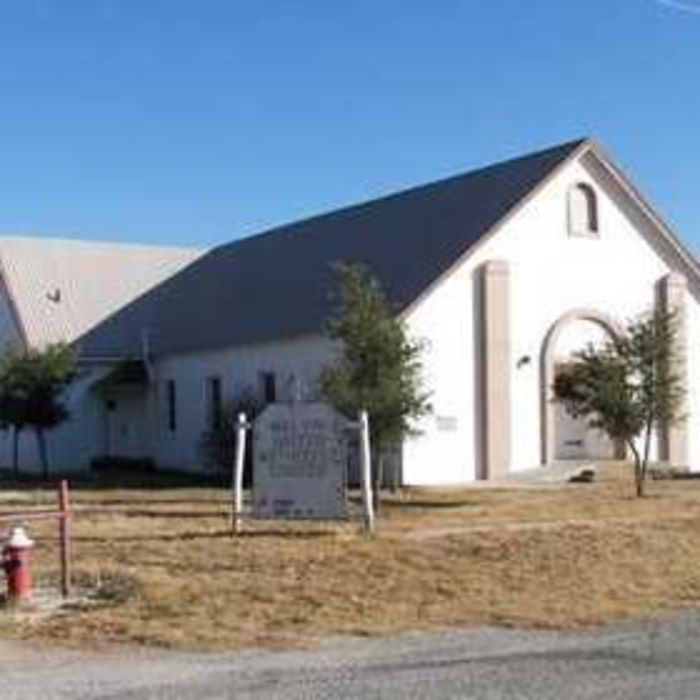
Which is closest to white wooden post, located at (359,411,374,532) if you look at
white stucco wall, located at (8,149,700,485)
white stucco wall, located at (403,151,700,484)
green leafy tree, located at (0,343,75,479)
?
white stucco wall, located at (403,151,700,484)

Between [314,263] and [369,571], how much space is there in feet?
82.1

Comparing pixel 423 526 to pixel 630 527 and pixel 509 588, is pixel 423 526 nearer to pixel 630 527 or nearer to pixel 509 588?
pixel 630 527

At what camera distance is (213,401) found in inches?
1745

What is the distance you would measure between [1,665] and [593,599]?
624 centimetres

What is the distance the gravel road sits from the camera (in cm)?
1168

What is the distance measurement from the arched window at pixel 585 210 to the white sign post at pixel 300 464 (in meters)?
16.6

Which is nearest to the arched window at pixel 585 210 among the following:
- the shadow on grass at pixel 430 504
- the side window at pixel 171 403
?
the shadow on grass at pixel 430 504

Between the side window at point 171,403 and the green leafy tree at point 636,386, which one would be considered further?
the side window at point 171,403

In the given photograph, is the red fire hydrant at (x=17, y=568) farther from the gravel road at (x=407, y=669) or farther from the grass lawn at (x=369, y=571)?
the gravel road at (x=407, y=669)

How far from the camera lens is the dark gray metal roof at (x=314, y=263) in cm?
3819

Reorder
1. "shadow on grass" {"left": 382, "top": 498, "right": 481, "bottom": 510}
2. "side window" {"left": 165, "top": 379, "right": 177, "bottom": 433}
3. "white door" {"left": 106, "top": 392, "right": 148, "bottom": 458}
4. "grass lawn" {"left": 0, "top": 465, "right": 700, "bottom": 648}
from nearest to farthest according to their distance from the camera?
"grass lawn" {"left": 0, "top": 465, "right": 700, "bottom": 648}
"shadow on grass" {"left": 382, "top": 498, "right": 481, "bottom": 510}
"side window" {"left": 165, "top": 379, "right": 177, "bottom": 433}
"white door" {"left": 106, "top": 392, "right": 148, "bottom": 458}

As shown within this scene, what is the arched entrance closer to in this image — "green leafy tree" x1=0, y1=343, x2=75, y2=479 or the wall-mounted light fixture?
the wall-mounted light fixture

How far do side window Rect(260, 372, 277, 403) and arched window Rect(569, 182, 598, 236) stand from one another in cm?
785

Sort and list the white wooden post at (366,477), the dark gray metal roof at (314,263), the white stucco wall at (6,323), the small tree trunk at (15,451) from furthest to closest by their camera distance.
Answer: the white stucco wall at (6,323), the small tree trunk at (15,451), the dark gray metal roof at (314,263), the white wooden post at (366,477)
